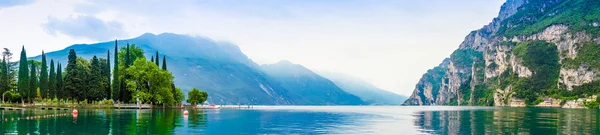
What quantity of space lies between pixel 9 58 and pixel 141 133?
131 meters

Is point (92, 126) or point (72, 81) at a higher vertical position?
point (72, 81)

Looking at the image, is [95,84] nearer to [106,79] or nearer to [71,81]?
[106,79]

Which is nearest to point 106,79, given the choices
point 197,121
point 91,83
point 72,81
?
point 91,83

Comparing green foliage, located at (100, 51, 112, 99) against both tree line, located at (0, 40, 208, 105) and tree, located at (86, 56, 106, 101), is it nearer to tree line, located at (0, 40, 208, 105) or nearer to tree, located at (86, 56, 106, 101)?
tree line, located at (0, 40, 208, 105)

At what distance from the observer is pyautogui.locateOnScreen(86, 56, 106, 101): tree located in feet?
376

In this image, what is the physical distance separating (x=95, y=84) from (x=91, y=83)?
0.88 m

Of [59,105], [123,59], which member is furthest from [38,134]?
[123,59]

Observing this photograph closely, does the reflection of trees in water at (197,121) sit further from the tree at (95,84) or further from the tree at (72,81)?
the tree at (72,81)

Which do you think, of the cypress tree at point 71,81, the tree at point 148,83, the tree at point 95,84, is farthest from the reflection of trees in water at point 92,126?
the tree at point 148,83

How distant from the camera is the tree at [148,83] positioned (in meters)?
118

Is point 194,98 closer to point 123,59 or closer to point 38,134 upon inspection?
point 123,59

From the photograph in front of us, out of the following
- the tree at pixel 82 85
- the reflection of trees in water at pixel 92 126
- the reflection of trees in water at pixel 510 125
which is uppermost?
the tree at pixel 82 85

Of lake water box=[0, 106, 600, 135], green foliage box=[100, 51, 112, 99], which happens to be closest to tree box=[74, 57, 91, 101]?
green foliage box=[100, 51, 112, 99]

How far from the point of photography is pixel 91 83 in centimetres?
11531
